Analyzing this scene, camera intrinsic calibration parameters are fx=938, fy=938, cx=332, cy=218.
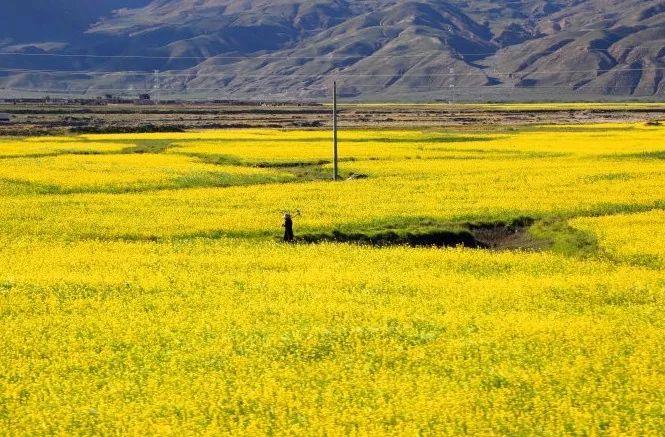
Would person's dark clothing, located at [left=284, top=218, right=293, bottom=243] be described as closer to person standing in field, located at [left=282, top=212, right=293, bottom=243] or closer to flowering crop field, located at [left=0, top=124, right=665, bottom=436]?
person standing in field, located at [left=282, top=212, right=293, bottom=243]

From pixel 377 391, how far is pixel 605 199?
26069mm

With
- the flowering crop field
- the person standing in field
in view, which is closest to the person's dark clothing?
the person standing in field

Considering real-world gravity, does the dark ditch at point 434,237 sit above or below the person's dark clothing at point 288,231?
below

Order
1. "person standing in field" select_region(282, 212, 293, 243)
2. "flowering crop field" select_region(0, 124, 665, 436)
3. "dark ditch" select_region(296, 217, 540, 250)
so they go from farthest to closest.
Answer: "dark ditch" select_region(296, 217, 540, 250), "person standing in field" select_region(282, 212, 293, 243), "flowering crop field" select_region(0, 124, 665, 436)

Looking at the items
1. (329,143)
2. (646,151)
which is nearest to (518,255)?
(646,151)

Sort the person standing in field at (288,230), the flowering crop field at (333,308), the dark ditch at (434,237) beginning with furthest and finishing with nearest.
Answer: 1. the dark ditch at (434,237)
2. the person standing in field at (288,230)
3. the flowering crop field at (333,308)

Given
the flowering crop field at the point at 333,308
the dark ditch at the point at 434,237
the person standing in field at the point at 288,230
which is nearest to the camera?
the flowering crop field at the point at 333,308

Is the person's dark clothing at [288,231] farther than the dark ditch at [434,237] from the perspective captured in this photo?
No

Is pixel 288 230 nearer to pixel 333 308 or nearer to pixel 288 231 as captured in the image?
pixel 288 231

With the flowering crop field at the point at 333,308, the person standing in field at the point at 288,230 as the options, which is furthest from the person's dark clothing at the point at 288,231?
the flowering crop field at the point at 333,308

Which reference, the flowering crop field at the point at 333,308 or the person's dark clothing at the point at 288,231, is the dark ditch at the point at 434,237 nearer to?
the flowering crop field at the point at 333,308

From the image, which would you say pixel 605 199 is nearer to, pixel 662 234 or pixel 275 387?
pixel 662 234

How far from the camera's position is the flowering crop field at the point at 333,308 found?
14.0 metres

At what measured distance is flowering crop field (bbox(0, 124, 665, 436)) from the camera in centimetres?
1402
